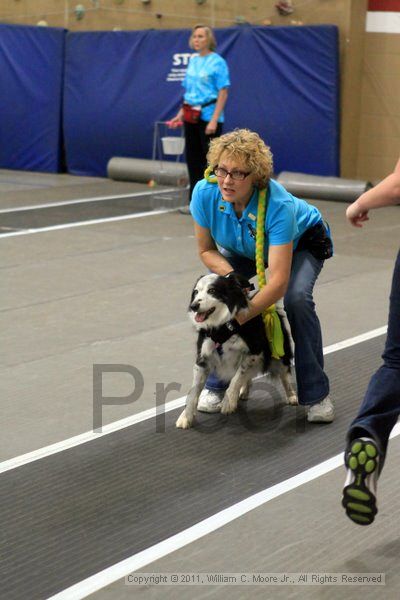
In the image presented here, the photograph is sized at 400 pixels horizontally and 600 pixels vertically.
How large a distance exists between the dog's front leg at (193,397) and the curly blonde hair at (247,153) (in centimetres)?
78

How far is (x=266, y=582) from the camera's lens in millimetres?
2713

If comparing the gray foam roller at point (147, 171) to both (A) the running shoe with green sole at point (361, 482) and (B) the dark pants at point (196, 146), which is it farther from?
(A) the running shoe with green sole at point (361, 482)

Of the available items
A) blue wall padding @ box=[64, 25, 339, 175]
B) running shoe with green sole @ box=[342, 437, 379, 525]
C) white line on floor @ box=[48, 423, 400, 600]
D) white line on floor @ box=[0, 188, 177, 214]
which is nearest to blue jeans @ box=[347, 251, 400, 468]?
running shoe with green sole @ box=[342, 437, 379, 525]

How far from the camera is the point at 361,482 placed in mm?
2771

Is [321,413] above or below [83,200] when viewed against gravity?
above

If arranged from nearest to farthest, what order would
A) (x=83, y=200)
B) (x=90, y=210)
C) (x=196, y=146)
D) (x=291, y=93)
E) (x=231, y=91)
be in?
(x=196, y=146)
(x=90, y=210)
(x=83, y=200)
(x=291, y=93)
(x=231, y=91)

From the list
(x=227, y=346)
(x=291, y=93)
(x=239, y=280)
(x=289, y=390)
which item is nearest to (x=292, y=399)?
(x=289, y=390)

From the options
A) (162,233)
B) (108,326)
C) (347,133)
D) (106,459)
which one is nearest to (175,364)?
(108,326)

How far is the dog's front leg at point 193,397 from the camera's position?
394cm

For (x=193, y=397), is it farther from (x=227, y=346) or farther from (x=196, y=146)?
(x=196, y=146)

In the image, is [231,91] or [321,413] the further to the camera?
[231,91]

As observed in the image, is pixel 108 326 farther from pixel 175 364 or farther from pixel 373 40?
pixel 373 40

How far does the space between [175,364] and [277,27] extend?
7.21 m

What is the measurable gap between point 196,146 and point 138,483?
622cm
